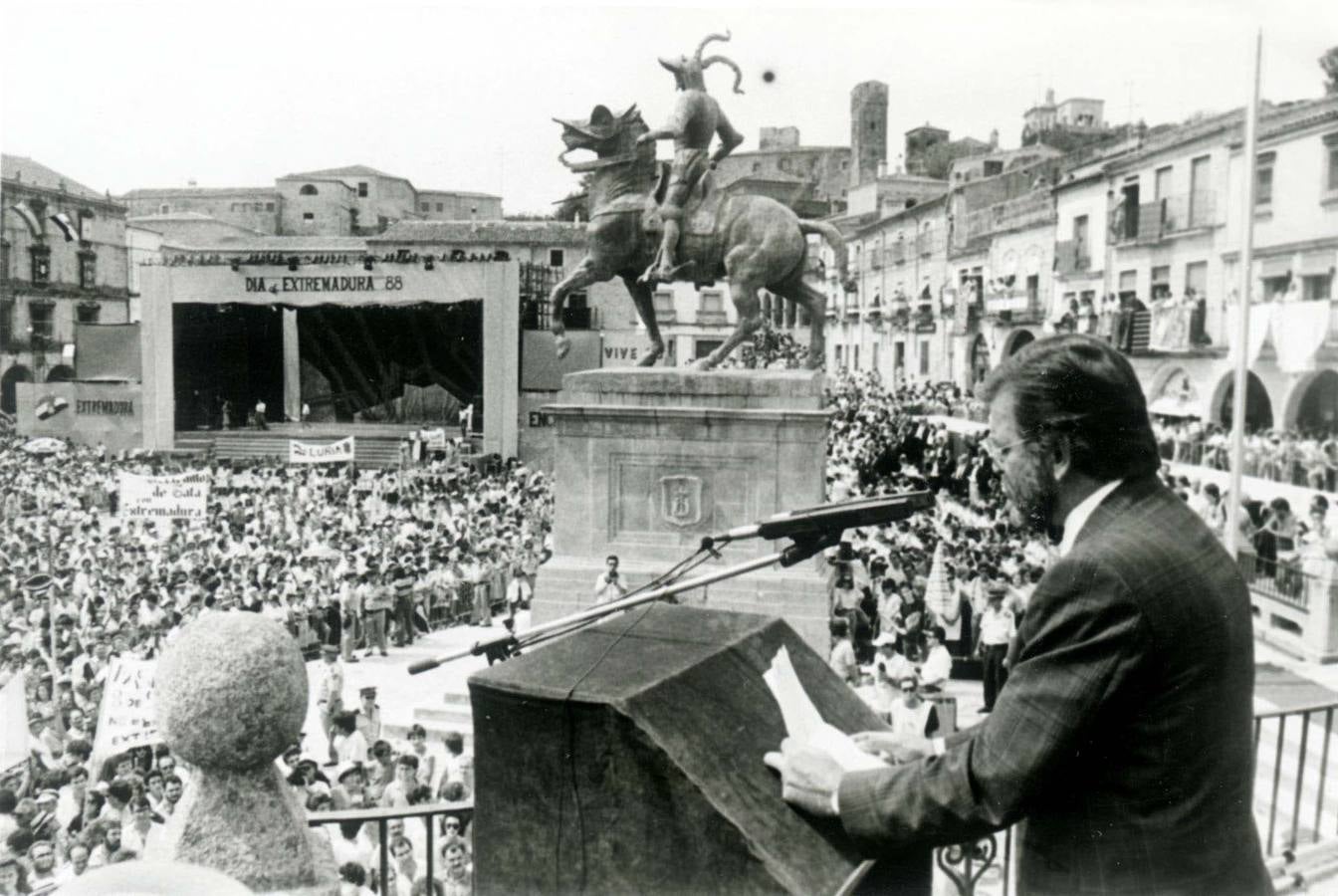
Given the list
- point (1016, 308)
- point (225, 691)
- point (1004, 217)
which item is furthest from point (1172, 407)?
point (225, 691)

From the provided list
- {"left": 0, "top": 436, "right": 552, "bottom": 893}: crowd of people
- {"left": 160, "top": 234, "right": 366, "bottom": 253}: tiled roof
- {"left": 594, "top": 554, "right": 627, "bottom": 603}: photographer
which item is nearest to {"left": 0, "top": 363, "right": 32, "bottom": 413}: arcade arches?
{"left": 0, "top": 436, "right": 552, "bottom": 893}: crowd of people

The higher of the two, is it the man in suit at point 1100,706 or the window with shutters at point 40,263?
the window with shutters at point 40,263

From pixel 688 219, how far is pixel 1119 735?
12014 millimetres

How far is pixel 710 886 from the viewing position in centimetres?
196

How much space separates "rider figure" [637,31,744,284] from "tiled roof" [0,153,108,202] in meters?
10.1

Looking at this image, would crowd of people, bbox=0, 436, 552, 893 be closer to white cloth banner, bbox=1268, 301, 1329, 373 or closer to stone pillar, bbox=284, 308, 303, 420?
stone pillar, bbox=284, 308, 303, 420

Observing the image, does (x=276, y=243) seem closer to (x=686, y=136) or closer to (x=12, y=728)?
(x=686, y=136)

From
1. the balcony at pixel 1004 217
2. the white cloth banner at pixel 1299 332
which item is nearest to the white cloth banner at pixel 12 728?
the white cloth banner at pixel 1299 332

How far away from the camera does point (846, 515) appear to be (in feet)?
9.86

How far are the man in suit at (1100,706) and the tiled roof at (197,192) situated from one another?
58.8 meters

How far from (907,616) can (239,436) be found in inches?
1088

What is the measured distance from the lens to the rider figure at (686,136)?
13.0m

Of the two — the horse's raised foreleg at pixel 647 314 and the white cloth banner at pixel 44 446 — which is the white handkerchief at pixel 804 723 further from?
the white cloth banner at pixel 44 446

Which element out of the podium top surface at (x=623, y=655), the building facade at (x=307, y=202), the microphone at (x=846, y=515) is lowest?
the podium top surface at (x=623, y=655)
